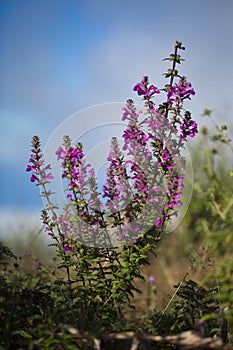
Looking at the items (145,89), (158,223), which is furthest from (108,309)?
(145,89)

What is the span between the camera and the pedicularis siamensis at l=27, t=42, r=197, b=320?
3.04 metres

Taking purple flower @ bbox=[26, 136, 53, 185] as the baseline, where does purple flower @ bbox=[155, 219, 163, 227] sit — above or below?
below

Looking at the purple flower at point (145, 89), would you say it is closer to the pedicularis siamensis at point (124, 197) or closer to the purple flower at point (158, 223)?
the pedicularis siamensis at point (124, 197)

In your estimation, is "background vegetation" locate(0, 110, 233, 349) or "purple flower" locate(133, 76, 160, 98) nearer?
"background vegetation" locate(0, 110, 233, 349)

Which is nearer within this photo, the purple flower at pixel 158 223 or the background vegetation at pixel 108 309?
the background vegetation at pixel 108 309

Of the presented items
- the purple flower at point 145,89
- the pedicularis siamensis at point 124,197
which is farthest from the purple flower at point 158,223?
the purple flower at point 145,89

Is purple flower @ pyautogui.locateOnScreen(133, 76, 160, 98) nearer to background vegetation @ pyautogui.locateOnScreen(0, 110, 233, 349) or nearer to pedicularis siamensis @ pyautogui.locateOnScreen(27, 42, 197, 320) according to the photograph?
pedicularis siamensis @ pyautogui.locateOnScreen(27, 42, 197, 320)

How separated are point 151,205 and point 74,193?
1.67 ft

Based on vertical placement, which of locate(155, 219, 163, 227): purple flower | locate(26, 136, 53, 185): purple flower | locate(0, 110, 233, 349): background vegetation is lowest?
locate(0, 110, 233, 349): background vegetation

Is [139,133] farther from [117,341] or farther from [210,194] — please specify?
[117,341]

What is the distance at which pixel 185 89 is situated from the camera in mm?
3201

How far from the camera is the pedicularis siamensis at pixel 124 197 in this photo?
9.97ft

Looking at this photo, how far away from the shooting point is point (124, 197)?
314 centimetres

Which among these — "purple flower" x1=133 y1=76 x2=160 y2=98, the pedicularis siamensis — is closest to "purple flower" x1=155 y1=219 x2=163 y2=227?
the pedicularis siamensis
